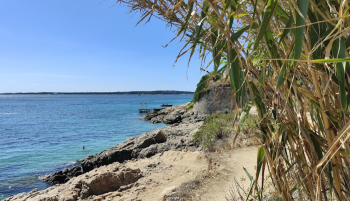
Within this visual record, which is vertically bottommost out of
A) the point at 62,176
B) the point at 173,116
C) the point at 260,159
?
the point at 62,176

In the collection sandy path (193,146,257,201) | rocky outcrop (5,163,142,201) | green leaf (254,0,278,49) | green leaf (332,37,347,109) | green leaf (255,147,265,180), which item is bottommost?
rocky outcrop (5,163,142,201)

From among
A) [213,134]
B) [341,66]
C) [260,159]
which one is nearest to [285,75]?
[341,66]

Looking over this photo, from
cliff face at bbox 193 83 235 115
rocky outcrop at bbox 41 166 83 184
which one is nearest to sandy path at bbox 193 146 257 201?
rocky outcrop at bbox 41 166 83 184

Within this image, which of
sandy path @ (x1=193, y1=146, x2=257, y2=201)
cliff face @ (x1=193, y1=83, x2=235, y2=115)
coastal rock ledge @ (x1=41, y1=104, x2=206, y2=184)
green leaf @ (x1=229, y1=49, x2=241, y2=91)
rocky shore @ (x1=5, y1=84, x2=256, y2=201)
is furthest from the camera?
cliff face @ (x1=193, y1=83, x2=235, y2=115)

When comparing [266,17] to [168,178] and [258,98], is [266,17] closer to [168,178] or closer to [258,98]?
[258,98]

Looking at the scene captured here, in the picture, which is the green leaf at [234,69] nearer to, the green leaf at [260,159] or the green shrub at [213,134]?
the green leaf at [260,159]

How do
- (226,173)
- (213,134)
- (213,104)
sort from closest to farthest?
(226,173), (213,134), (213,104)

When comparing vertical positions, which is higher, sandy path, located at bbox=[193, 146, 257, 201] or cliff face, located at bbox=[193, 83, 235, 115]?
cliff face, located at bbox=[193, 83, 235, 115]

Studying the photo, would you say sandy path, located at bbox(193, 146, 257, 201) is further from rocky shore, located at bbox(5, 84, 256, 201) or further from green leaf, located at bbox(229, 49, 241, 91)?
green leaf, located at bbox(229, 49, 241, 91)

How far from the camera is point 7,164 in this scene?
16.2 metres

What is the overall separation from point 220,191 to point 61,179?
33.0ft

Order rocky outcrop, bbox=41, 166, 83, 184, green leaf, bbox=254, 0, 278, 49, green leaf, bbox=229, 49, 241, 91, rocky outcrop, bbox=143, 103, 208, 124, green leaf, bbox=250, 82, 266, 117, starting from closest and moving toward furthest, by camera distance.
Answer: green leaf, bbox=254, 0, 278, 49
green leaf, bbox=229, 49, 241, 91
green leaf, bbox=250, 82, 266, 117
rocky outcrop, bbox=41, 166, 83, 184
rocky outcrop, bbox=143, 103, 208, 124

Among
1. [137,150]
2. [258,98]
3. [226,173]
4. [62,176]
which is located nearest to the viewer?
[258,98]

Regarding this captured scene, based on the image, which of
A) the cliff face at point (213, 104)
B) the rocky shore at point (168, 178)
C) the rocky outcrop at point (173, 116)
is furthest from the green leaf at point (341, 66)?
the rocky outcrop at point (173, 116)
